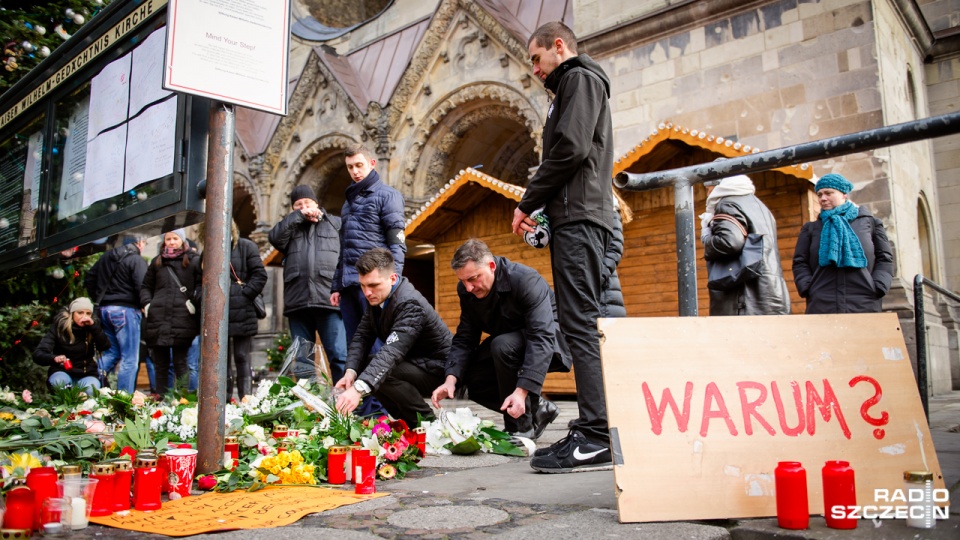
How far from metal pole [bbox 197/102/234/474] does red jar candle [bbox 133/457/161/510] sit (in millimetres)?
477

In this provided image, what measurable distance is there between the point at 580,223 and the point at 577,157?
0.30 metres

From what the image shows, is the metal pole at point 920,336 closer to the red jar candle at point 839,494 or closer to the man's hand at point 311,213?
the red jar candle at point 839,494

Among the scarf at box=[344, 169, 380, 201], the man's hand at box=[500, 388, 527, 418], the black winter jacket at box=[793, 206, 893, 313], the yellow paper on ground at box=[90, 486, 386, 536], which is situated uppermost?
the scarf at box=[344, 169, 380, 201]

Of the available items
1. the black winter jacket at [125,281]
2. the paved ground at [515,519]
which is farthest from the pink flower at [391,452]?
the black winter jacket at [125,281]

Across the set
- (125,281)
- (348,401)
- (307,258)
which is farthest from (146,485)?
(125,281)

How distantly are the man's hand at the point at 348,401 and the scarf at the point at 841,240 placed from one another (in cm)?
355

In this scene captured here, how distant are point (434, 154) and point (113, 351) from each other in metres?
9.03

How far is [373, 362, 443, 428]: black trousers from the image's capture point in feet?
14.9

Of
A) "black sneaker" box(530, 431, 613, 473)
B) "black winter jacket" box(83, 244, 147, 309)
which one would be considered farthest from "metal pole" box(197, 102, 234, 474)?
"black winter jacket" box(83, 244, 147, 309)

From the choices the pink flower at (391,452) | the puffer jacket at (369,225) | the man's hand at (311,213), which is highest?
the man's hand at (311,213)

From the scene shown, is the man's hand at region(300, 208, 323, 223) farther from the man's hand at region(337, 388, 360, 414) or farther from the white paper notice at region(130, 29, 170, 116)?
the man's hand at region(337, 388, 360, 414)

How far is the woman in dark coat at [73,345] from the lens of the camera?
7258 mm

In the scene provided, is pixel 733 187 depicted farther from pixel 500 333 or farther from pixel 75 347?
pixel 75 347

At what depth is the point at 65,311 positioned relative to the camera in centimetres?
743
